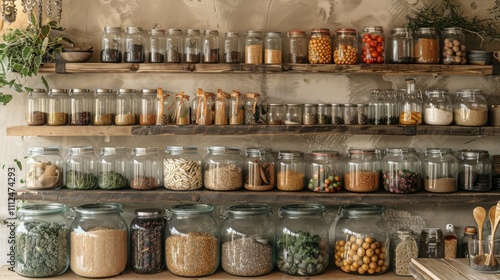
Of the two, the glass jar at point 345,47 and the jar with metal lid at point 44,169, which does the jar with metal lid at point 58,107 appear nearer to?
the jar with metal lid at point 44,169

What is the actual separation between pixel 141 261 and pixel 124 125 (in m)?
0.72

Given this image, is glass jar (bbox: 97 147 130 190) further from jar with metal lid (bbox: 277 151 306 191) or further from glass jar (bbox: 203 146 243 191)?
jar with metal lid (bbox: 277 151 306 191)

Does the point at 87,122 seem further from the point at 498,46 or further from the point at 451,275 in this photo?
the point at 498,46

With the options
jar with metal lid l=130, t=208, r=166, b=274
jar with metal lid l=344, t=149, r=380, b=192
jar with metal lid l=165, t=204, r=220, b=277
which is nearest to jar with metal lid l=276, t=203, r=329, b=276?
jar with metal lid l=344, t=149, r=380, b=192

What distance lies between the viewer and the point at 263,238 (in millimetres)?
3562

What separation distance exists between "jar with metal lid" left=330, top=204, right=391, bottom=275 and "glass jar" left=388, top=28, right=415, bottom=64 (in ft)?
2.66

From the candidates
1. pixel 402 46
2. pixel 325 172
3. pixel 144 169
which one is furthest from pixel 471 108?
pixel 144 169

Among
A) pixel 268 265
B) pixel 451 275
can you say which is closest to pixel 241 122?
pixel 268 265

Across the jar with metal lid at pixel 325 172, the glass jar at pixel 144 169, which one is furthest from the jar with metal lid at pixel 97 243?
the jar with metal lid at pixel 325 172

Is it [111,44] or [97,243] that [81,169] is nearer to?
[97,243]

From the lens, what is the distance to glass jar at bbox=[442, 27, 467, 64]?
366cm

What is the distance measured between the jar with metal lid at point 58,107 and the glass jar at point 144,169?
420 mm

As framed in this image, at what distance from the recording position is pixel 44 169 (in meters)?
3.64

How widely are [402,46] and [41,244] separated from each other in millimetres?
2156
